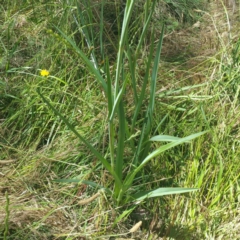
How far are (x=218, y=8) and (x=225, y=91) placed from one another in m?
0.91

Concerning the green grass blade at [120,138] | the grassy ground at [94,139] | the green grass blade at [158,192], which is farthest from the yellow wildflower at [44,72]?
the green grass blade at [158,192]

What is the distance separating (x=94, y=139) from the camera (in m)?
1.82

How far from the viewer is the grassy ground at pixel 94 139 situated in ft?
5.33

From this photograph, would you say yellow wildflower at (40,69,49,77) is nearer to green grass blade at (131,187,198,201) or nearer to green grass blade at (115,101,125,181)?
Result: green grass blade at (115,101,125,181)

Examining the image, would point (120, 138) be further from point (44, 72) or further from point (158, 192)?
point (44, 72)

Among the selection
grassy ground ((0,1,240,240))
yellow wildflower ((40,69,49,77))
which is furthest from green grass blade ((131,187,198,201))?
yellow wildflower ((40,69,49,77))

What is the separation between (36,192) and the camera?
1.69 metres

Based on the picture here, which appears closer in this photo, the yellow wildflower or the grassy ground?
the grassy ground

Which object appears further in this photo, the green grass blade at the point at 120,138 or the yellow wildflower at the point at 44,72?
the yellow wildflower at the point at 44,72

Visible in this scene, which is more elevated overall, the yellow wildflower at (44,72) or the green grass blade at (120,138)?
the yellow wildflower at (44,72)

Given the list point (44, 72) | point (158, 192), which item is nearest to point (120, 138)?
point (158, 192)

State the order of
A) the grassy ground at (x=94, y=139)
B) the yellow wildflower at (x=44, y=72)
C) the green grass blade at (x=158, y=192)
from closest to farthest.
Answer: the green grass blade at (x=158, y=192) < the grassy ground at (x=94, y=139) < the yellow wildflower at (x=44, y=72)

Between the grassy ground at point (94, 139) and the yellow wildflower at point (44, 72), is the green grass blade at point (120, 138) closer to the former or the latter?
the grassy ground at point (94, 139)

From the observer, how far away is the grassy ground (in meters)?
1.62
